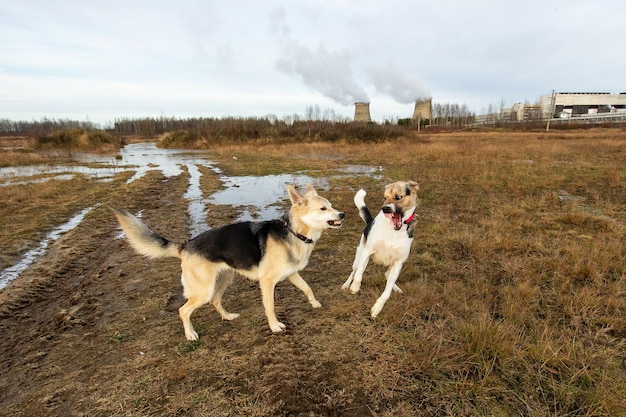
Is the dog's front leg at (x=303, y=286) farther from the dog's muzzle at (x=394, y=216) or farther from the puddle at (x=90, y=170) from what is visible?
the puddle at (x=90, y=170)

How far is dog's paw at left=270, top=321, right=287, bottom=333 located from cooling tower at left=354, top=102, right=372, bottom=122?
2486 inches

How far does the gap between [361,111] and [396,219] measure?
6404cm

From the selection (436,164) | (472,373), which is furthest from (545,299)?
(436,164)

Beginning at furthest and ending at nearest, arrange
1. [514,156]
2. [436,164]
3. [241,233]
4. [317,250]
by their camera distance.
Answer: [514,156] < [436,164] < [317,250] < [241,233]

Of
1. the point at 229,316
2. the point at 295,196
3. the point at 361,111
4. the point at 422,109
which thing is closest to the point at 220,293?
the point at 229,316

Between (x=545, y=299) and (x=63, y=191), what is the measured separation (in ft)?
54.9

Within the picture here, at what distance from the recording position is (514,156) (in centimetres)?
2089

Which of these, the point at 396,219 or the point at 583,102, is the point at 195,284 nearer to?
the point at 396,219

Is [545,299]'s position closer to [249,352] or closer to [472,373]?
[472,373]

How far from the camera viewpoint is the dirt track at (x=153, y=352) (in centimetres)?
283

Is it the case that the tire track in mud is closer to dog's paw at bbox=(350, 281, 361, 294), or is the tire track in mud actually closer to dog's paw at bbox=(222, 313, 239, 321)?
dog's paw at bbox=(222, 313, 239, 321)

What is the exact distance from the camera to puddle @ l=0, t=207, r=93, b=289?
5633mm

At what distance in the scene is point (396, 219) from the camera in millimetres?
4195

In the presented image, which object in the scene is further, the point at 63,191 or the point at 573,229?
the point at 63,191
